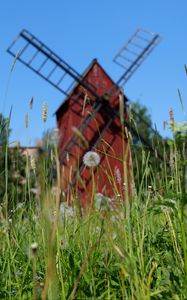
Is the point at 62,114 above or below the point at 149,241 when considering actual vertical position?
above

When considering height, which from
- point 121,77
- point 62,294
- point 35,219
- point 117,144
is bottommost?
point 62,294

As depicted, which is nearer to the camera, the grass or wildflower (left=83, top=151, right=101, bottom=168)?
the grass

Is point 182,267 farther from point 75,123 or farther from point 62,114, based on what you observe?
point 62,114

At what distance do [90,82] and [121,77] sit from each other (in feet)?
4.82

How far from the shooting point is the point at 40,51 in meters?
20.7

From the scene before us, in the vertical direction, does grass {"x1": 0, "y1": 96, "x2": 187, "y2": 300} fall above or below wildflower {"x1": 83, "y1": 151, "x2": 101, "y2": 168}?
below

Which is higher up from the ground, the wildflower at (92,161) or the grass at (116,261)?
the wildflower at (92,161)

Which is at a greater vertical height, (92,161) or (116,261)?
(92,161)

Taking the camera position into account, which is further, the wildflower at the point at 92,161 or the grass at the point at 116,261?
the wildflower at the point at 92,161

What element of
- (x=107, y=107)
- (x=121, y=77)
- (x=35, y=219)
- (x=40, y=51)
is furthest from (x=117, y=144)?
(x=35, y=219)

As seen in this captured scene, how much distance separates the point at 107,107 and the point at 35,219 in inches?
664

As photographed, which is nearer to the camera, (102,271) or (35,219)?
(102,271)

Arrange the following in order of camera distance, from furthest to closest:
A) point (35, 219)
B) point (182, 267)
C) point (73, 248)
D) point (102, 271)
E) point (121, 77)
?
1. point (121, 77)
2. point (35, 219)
3. point (73, 248)
4. point (102, 271)
5. point (182, 267)

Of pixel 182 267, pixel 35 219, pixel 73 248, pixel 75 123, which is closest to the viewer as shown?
pixel 182 267
